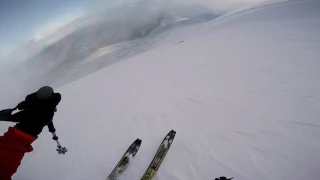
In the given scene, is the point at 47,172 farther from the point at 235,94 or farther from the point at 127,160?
the point at 235,94

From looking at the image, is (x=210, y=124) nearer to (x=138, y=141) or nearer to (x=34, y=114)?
(x=138, y=141)

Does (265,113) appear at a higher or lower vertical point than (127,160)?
lower

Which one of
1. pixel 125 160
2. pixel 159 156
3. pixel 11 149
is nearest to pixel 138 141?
pixel 125 160

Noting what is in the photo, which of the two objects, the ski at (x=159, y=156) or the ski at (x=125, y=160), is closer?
the ski at (x=159, y=156)

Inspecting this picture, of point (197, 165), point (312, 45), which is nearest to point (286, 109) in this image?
point (197, 165)

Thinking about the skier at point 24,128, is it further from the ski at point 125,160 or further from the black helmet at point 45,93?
the ski at point 125,160

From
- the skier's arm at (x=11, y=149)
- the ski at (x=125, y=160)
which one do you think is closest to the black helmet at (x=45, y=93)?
the skier's arm at (x=11, y=149)

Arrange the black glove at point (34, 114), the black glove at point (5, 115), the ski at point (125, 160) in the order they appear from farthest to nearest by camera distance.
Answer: the ski at point (125, 160)
the black glove at point (5, 115)
the black glove at point (34, 114)

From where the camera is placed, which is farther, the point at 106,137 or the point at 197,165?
the point at 106,137
